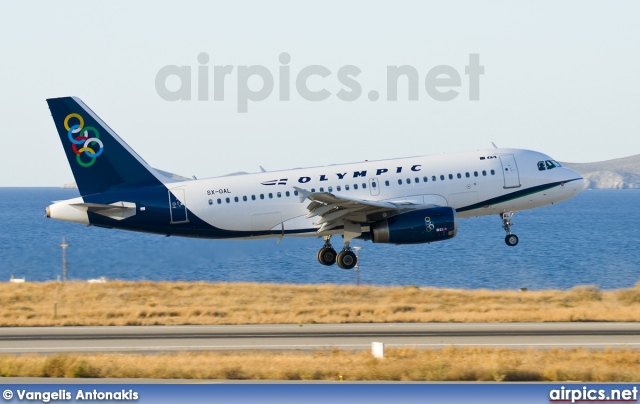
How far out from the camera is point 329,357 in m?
31.2

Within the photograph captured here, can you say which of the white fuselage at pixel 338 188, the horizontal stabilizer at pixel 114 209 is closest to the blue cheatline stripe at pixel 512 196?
the white fuselage at pixel 338 188

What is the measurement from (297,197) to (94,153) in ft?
34.1

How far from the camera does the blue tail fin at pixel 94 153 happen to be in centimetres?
4569

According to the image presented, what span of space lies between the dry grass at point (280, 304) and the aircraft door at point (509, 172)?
6433mm

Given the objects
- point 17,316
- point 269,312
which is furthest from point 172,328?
point 17,316

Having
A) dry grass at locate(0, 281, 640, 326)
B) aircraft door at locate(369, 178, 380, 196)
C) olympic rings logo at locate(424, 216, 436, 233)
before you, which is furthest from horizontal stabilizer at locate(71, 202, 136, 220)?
olympic rings logo at locate(424, 216, 436, 233)

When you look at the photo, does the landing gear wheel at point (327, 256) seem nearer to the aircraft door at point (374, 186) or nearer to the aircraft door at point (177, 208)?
the aircraft door at point (374, 186)

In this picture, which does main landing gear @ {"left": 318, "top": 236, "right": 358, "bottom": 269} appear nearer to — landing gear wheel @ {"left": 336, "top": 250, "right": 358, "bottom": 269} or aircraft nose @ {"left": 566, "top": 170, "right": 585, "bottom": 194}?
landing gear wheel @ {"left": 336, "top": 250, "right": 358, "bottom": 269}

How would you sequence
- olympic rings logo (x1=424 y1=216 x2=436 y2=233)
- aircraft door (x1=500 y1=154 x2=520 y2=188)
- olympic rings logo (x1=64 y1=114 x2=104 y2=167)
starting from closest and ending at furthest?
1. olympic rings logo (x1=424 y1=216 x2=436 y2=233)
2. aircraft door (x1=500 y1=154 x2=520 y2=188)
3. olympic rings logo (x1=64 y1=114 x2=104 y2=167)

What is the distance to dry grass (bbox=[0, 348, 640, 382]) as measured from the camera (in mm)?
27344

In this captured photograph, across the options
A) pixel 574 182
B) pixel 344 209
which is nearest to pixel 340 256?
pixel 344 209

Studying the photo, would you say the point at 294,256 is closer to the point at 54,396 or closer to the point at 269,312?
the point at 269,312

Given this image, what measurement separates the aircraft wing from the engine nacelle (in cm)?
51

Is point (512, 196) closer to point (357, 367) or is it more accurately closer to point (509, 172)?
point (509, 172)
